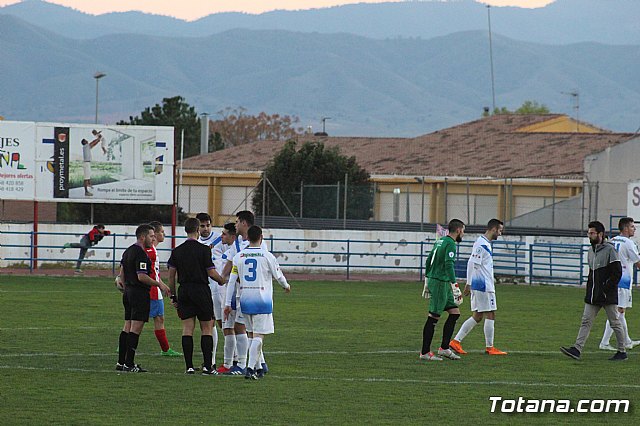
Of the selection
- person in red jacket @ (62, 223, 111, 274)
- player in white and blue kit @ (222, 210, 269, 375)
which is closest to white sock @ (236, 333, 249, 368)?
player in white and blue kit @ (222, 210, 269, 375)

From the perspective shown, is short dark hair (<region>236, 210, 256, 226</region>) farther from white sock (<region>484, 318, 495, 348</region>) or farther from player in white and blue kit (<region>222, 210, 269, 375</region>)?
white sock (<region>484, 318, 495, 348</region>)

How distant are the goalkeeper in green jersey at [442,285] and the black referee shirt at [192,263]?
136 inches

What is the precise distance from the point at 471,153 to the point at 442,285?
46106 mm

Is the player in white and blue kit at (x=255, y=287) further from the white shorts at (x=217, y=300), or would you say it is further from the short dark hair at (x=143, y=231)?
the short dark hair at (x=143, y=231)

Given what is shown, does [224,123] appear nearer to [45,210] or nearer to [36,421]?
[45,210]

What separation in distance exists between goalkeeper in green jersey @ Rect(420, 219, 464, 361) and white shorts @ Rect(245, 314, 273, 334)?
3.02 meters

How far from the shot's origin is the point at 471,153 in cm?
6216

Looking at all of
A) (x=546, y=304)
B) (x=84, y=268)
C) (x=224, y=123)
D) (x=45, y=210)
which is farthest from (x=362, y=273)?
(x=224, y=123)

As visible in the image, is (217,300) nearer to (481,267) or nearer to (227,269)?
(227,269)

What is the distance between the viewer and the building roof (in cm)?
5631

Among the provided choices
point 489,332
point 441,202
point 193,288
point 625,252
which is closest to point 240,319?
point 193,288

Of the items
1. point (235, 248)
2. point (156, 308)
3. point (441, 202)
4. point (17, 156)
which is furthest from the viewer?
point (441, 202)

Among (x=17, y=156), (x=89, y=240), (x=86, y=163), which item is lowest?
(x=89, y=240)

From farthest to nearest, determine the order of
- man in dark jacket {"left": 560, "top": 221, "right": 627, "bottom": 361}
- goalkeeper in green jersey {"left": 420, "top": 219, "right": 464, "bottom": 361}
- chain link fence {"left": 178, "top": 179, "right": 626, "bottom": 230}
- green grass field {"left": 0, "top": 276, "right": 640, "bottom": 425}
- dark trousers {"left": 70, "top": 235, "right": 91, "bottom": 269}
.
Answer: chain link fence {"left": 178, "top": 179, "right": 626, "bottom": 230} < dark trousers {"left": 70, "top": 235, "right": 91, "bottom": 269} < man in dark jacket {"left": 560, "top": 221, "right": 627, "bottom": 361} < goalkeeper in green jersey {"left": 420, "top": 219, "right": 464, "bottom": 361} < green grass field {"left": 0, "top": 276, "right": 640, "bottom": 425}
